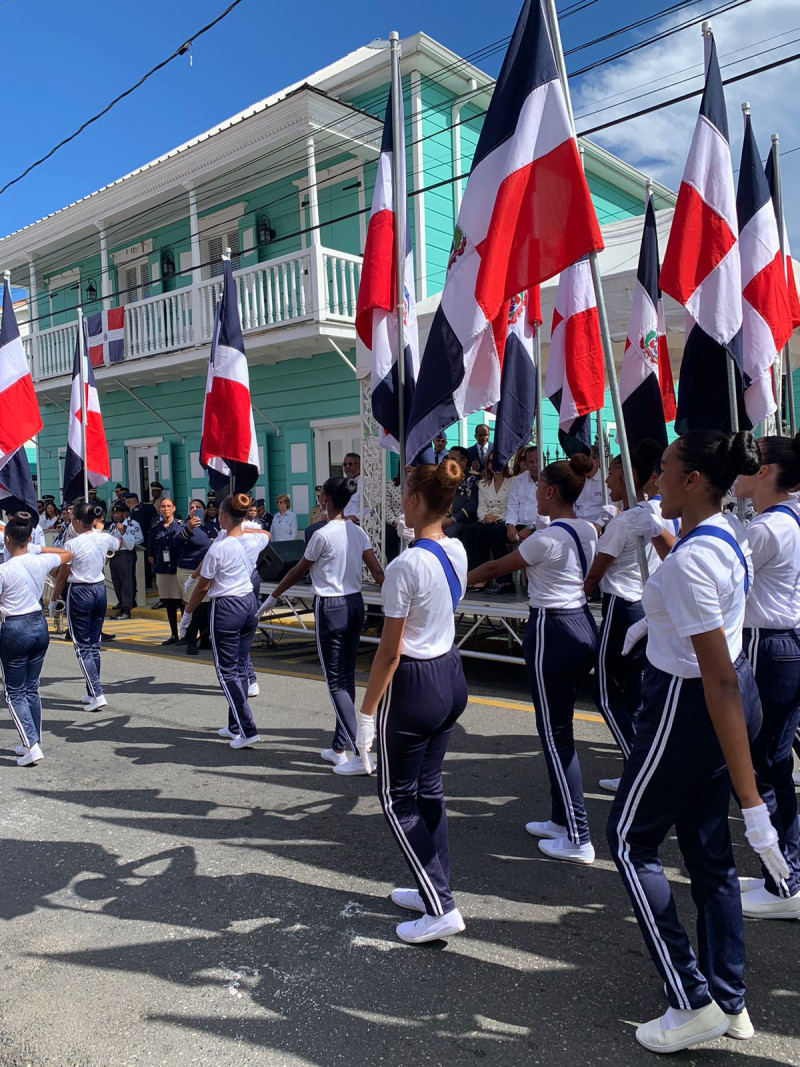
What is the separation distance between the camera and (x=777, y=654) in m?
3.53

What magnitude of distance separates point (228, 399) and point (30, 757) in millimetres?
4228

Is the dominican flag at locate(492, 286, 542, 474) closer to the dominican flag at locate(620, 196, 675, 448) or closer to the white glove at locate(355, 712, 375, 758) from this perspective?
the dominican flag at locate(620, 196, 675, 448)

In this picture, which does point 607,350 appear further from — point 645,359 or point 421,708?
point 645,359

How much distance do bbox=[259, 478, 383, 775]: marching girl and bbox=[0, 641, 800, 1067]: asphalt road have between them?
1.32 feet

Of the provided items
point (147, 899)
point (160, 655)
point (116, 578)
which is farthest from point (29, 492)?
point (147, 899)

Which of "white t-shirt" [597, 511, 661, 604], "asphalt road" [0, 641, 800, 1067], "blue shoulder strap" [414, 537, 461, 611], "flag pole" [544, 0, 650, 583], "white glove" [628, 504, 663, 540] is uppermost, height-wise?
"flag pole" [544, 0, 650, 583]

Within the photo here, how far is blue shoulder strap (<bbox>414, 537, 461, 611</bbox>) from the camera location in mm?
3271

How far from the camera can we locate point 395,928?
3443 millimetres

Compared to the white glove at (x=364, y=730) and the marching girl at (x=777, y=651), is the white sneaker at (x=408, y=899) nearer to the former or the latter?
the white glove at (x=364, y=730)

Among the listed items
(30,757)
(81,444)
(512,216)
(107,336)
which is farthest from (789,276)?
A: (107,336)

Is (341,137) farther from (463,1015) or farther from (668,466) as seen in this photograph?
(463,1015)

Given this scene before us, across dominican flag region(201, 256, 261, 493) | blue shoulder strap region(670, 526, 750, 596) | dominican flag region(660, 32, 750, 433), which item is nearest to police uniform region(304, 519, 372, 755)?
→ dominican flag region(660, 32, 750, 433)

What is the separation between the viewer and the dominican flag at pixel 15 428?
8.80 m

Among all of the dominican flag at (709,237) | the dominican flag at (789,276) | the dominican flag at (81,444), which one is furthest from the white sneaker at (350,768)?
the dominican flag at (81,444)
